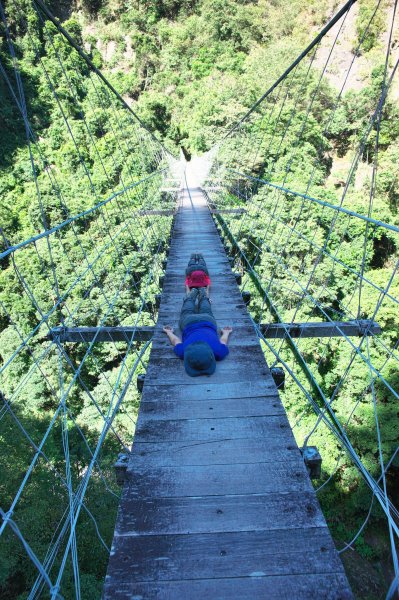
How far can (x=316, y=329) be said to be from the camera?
185 cm

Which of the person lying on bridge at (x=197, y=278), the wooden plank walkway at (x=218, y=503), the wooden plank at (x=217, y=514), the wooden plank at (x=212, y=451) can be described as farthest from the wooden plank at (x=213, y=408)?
the person lying on bridge at (x=197, y=278)

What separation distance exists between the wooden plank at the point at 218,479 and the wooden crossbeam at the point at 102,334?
894mm

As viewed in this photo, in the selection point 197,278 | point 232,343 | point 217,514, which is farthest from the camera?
point 197,278

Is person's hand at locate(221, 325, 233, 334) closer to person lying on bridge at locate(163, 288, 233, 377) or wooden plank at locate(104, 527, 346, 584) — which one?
person lying on bridge at locate(163, 288, 233, 377)

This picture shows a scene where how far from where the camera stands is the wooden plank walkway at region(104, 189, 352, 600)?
0.72 meters

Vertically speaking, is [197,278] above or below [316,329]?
above

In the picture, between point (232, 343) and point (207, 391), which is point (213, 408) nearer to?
point (207, 391)

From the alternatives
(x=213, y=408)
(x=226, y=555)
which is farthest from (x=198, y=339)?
(x=226, y=555)

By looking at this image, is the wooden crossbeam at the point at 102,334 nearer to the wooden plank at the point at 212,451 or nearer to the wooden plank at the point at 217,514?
the wooden plank at the point at 212,451

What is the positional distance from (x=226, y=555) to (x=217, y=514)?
95 mm

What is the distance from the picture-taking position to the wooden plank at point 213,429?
1.07 m

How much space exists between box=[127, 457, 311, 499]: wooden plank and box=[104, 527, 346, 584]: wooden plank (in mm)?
109

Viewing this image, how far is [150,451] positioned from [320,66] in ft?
56.6

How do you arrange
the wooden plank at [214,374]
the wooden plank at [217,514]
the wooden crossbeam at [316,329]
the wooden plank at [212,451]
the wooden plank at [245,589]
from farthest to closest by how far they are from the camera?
the wooden crossbeam at [316,329] < the wooden plank at [214,374] < the wooden plank at [212,451] < the wooden plank at [217,514] < the wooden plank at [245,589]
